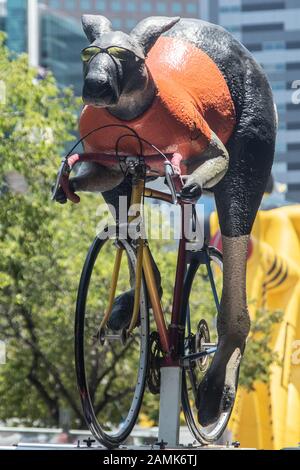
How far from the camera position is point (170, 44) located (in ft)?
19.3

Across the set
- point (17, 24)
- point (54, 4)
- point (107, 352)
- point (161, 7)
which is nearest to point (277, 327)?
point (107, 352)

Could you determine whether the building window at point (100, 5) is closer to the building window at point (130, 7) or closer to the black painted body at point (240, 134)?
the building window at point (130, 7)

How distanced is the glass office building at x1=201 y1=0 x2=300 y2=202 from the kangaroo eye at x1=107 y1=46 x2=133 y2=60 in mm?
45541

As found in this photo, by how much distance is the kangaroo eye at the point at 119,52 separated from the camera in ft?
17.7

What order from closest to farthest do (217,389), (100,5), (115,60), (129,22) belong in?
(115,60) → (217,389) → (129,22) → (100,5)

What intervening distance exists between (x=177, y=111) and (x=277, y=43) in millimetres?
50443

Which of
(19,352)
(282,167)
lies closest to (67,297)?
(19,352)

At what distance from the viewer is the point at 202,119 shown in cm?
570

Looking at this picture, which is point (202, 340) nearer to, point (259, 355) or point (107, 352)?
point (107, 352)

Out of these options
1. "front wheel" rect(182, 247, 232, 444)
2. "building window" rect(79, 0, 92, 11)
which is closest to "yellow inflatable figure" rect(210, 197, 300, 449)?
"front wheel" rect(182, 247, 232, 444)

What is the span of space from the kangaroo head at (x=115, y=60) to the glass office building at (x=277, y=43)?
45335 mm

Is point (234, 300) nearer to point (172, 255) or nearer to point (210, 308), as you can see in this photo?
point (210, 308)

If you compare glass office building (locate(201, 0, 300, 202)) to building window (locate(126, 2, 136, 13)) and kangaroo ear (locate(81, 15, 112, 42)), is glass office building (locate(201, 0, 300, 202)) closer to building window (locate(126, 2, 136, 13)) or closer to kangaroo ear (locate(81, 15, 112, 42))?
building window (locate(126, 2, 136, 13))

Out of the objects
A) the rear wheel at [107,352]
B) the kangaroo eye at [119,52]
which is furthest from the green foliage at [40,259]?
the kangaroo eye at [119,52]
